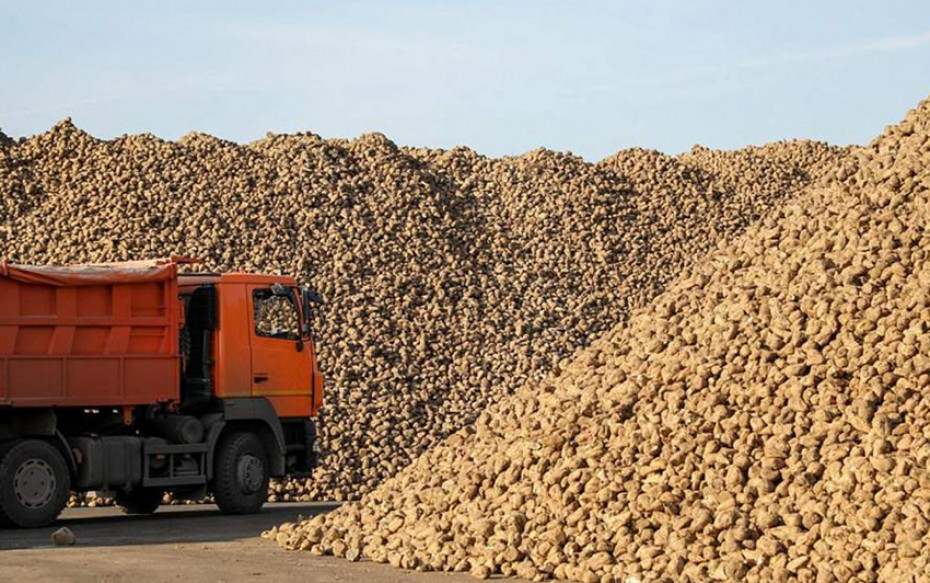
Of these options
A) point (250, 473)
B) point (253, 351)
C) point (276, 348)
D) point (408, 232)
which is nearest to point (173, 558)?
point (250, 473)

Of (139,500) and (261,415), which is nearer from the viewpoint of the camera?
(261,415)

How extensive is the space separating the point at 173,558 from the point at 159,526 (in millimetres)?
3651

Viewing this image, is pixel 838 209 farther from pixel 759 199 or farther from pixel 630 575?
pixel 759 199

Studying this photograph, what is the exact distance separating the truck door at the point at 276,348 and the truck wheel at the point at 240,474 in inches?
25.8

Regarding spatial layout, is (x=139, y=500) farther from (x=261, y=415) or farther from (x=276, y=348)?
(x=276, y=348)

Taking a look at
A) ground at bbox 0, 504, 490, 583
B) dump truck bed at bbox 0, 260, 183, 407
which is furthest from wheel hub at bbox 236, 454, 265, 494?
dump truck bed at bbox 0, 260, 183, 407

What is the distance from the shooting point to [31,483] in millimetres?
16047

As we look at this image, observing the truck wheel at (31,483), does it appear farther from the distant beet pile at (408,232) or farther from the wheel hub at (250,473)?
the distant beet pile at (408,232)

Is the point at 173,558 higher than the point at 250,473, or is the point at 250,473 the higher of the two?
the point at 250,473

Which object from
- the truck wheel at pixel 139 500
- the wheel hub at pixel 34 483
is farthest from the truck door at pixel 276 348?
the wheel hub at pixel 34 483

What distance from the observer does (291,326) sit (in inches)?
738

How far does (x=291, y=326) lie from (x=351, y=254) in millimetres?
11454

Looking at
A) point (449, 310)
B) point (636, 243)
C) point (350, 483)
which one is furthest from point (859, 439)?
point (636, 243)

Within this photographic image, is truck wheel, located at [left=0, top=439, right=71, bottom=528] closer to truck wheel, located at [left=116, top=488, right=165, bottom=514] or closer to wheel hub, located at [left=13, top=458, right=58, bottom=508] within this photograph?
wheel hub, located at [left=13, top=458, right=58, bottom=508]
